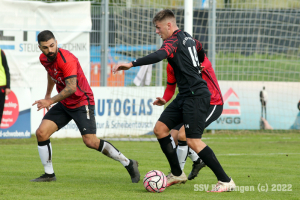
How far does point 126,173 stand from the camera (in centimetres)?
733

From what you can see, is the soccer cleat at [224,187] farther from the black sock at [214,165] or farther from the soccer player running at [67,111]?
the soccer player running at [67,111]

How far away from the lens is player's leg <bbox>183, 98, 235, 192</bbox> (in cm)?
552

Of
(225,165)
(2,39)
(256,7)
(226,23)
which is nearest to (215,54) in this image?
Answer: (226,23)

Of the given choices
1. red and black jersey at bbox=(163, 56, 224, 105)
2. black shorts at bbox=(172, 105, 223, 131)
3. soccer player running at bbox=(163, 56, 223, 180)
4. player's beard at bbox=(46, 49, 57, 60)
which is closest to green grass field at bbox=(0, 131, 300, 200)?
soccer player running at bbox=(163, 56, 223, 180)

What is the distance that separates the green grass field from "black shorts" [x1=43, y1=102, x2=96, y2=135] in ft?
2.48

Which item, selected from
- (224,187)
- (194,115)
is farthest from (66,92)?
(224,187)

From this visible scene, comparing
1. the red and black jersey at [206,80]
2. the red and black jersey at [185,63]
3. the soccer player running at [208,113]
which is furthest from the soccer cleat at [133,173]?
the red and black jersey at [185,63]

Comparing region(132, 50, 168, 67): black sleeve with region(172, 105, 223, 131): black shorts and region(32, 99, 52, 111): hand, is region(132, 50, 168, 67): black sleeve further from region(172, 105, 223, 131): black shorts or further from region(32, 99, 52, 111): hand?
region(172, 105, 223, 131): black shorts

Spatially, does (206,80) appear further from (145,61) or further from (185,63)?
(145,61)

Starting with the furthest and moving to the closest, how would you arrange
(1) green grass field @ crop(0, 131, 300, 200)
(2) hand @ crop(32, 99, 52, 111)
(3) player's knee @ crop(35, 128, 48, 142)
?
(3) player's knee @ crop(35, 128, 48, 142) → (2) hand @ crop(32, 99, 52, 111) → (1) green grass field @ crop(0, 131, 300, 200)

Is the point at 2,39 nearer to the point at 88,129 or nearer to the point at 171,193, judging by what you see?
the point at 88,129

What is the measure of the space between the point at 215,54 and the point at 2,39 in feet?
22.5

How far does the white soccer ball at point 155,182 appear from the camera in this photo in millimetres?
5637

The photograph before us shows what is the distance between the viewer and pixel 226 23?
15500mm
